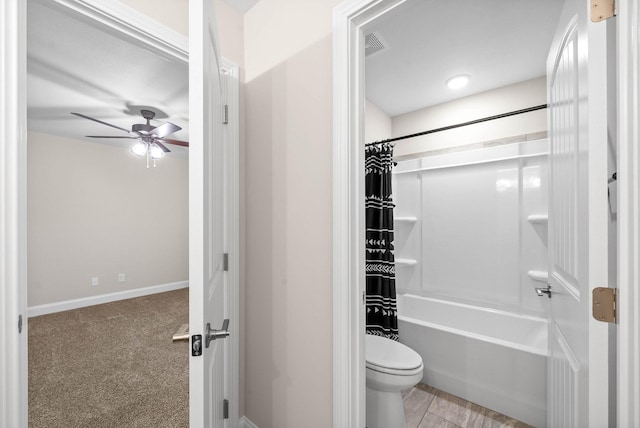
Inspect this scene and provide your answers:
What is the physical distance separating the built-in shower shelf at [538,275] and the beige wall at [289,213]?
2110 millimetres

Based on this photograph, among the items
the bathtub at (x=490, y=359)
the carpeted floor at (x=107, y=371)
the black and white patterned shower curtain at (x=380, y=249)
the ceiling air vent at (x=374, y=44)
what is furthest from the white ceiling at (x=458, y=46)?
the carpeted floor at (x=107, y=371)

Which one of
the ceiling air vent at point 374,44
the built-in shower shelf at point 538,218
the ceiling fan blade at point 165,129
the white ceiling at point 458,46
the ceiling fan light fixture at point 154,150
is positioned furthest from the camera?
the ceiling fan light fixture at point 154,150

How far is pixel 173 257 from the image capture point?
5.26 m

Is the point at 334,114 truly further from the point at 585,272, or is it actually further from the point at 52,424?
the point at 52,424

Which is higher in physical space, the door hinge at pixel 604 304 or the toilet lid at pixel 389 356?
the door hinge at pixel 604 304

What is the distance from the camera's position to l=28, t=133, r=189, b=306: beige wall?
386 centimetres

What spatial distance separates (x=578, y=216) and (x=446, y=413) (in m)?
1.64

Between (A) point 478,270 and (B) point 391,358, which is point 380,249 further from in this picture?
(A) point 478,270

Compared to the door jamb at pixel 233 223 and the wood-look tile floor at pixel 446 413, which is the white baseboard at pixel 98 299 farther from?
the wood-look tile floor at pixel 446 413

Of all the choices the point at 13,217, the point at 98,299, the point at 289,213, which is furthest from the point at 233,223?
the point at 98,299

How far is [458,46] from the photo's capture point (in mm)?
1989

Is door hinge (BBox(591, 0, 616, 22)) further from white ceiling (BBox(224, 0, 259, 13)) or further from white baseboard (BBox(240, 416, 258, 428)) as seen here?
white baseboard (BBox(240, 416, 258, 428))

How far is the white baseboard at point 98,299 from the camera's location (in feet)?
12.5

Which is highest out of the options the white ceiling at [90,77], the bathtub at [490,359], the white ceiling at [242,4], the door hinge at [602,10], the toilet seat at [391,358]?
the white ceiling at [90,77]
